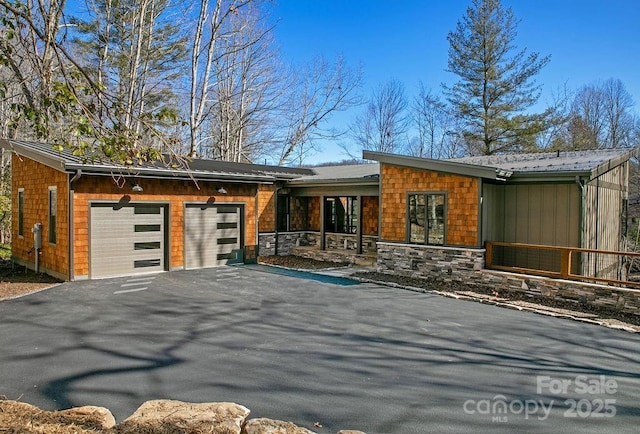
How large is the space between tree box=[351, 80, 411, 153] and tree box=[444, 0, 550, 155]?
27.8 ft

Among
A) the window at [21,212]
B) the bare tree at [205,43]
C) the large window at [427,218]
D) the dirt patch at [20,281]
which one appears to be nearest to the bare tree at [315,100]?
the bare tree at [205,43]

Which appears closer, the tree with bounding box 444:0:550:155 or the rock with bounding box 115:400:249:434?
the rock with bounding box 115:400:249:434

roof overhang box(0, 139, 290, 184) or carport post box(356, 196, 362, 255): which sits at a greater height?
roof overhang box(0, 139, 290, 184)

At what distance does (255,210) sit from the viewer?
13.1 m

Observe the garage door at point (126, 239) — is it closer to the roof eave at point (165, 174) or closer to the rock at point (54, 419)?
the roof eave at point (165, 174)

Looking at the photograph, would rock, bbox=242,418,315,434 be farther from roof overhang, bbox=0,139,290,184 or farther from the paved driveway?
roof overhang, bbox=0,139,290,184

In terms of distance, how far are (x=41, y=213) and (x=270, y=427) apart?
1008 cm

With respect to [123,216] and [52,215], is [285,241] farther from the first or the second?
[52,215]

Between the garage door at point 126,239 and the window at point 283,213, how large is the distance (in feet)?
15.2

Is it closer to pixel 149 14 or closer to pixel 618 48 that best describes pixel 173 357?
pixel 149 14

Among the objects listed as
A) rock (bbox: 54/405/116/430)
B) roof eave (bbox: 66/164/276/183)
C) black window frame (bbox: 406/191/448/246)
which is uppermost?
roof eave (bbox: 66/164/276/183)

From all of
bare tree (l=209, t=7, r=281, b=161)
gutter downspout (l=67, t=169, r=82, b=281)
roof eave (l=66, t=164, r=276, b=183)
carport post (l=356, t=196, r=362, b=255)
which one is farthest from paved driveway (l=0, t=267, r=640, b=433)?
bare tree (l=209, t=7, r=281, b=161)

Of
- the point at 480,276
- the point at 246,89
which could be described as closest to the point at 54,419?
the point at 480,276

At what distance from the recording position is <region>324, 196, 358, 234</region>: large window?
14.6 m
